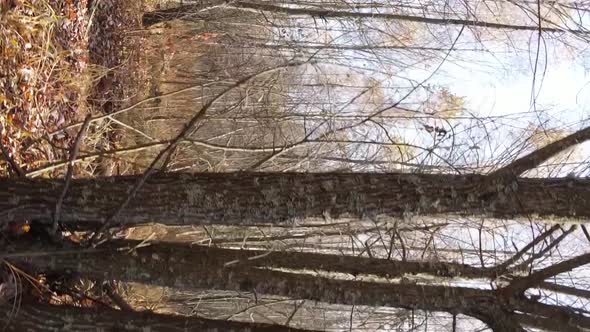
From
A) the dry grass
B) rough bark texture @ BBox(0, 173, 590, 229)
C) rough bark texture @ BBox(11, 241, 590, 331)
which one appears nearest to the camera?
rough bark texture @ BBox(0, 173, 590, 229)

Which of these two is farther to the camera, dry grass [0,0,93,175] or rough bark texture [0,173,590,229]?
dry grass [0,0,93,175]

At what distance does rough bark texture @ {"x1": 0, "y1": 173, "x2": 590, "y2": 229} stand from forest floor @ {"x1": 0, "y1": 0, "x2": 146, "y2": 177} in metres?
0.39

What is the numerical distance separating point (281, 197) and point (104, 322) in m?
1.26

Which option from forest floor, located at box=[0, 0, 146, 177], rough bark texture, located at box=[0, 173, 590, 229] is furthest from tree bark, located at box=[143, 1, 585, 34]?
rough bark texture, located at box=[0, 173, 590, 229]

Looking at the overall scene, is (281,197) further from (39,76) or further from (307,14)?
(307,14)

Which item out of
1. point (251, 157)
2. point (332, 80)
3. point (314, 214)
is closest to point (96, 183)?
point (314, 214)

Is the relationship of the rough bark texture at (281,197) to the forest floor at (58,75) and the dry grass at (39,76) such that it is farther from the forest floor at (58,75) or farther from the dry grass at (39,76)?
the dry grass at (39,76)

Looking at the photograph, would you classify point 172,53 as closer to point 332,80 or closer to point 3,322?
point 332,80

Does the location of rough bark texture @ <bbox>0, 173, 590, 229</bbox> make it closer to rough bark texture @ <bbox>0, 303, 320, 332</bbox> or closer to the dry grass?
rough bark texture @ <bbox>0, 303, 320, 332</bbox>

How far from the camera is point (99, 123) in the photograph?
6.38m

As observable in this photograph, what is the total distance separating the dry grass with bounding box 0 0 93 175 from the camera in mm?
4984

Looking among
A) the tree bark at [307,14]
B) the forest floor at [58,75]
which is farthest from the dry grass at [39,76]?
the tree bark at [307,14]

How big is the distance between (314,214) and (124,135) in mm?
4631

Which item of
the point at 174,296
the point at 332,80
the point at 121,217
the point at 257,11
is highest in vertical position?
the point at 257,11
